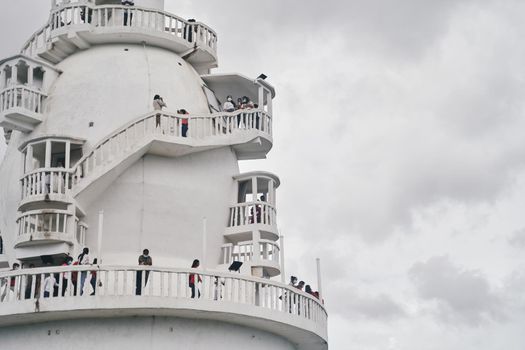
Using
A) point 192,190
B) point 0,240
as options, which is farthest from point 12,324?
point 192,190

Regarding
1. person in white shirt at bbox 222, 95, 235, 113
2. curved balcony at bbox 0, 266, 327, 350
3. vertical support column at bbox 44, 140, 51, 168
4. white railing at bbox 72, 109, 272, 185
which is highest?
person in white shirt at bbox 222, 95, 235, 113

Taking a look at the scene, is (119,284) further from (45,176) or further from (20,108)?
(20,108)

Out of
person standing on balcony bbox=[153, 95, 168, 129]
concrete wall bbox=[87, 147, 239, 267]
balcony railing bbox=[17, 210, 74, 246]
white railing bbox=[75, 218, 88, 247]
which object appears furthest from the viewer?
person standing on balcony bbox=[153, 95, 168, 129]

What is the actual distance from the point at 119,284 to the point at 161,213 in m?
4.40

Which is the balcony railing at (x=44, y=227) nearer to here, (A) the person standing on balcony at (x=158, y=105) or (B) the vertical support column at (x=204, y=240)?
(B) the vertical support column at (x=204, y=240)

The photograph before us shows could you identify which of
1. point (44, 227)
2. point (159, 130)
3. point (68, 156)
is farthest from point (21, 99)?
point (44, 227)

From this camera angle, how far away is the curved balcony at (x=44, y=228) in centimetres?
3169

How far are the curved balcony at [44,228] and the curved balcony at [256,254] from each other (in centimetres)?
547

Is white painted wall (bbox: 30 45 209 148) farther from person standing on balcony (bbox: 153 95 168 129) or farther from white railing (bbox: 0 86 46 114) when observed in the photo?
person standing on balcony (bbox: 153 95 168 129)

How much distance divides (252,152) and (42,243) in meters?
8.46

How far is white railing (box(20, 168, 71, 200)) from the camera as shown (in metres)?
32.3

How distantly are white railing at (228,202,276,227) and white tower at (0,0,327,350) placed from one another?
0.15 feet

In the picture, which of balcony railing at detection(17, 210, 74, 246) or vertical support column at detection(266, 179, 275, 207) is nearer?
balcony railing at detection(17, 210, 74, 246)

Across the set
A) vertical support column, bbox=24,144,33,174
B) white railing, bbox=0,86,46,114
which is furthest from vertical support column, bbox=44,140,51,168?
white railing, bbox=0,86,46,114
